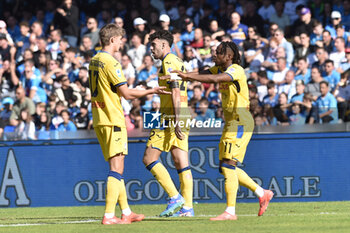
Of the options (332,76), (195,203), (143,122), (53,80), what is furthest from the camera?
(53,80)

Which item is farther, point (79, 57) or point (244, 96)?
point (79, 57)

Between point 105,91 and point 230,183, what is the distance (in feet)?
6.28

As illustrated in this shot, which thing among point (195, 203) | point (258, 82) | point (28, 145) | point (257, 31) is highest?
point (257, 31)

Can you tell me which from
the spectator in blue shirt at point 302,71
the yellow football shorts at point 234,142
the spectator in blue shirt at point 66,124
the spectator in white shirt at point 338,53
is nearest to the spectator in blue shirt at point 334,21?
the spectator in white shirt at point 338,53

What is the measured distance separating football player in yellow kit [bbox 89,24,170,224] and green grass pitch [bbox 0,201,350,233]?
45 centimetres

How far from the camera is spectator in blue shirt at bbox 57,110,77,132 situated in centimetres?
1436

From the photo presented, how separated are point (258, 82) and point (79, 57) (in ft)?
15.5

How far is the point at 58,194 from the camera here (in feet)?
43.3

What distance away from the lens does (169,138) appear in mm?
9797

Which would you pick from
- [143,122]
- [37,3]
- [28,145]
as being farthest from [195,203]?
[37,3]

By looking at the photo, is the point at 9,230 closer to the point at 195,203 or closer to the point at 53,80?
the point at 195,203

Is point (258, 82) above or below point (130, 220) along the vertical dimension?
above

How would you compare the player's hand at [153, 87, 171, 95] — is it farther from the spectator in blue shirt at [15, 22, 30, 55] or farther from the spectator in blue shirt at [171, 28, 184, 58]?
the spectator in blue shirt at [15, 22, 30, 55]

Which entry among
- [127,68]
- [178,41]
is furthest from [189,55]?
[127,68]
